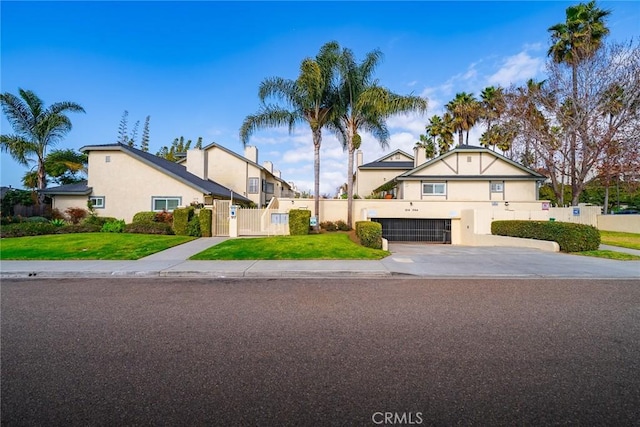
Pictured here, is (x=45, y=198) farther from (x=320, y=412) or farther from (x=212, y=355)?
(x=320, y=412)

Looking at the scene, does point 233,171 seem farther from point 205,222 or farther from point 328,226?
point 328,226

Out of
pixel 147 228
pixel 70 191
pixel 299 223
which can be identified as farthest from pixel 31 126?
pixel 299 223

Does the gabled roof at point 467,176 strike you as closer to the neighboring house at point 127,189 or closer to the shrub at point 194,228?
the neighboring house at point 127,189

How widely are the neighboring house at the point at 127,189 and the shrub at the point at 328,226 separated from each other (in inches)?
349

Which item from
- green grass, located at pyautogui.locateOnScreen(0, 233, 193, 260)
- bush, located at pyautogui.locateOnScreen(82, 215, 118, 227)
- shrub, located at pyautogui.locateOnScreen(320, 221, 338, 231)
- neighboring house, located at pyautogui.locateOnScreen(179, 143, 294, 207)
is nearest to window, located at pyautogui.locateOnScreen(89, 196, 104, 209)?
bush, located at pyautogui.locateOnScreen(82, 215, 118, 227)

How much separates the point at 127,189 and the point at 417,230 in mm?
22424

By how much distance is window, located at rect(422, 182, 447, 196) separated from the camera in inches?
1051

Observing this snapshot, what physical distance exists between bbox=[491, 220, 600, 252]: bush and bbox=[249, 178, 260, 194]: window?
75.5ft

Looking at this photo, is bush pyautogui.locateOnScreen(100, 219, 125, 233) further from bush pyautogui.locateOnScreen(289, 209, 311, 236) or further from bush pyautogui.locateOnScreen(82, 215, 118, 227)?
bush pyautogui.locateOnScreen(289, 209, 311, 236)

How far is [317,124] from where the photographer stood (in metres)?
18.5

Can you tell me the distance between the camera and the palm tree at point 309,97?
17656 millimetres

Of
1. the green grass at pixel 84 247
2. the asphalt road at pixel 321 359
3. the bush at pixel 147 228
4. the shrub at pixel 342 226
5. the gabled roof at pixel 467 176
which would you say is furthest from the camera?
the gabled roof at pixel 467 176

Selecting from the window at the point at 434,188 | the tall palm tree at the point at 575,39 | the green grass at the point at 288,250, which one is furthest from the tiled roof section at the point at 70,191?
the tall palm tree at the point at 575,39

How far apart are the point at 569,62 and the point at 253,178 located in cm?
2900
